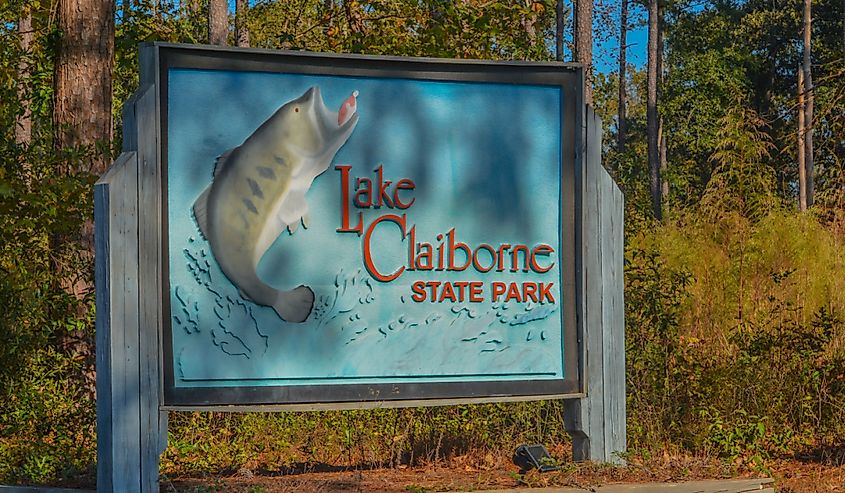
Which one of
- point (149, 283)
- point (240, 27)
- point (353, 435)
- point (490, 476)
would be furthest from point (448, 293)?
point (240, 27)

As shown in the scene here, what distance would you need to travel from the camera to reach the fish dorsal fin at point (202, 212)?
6.64m

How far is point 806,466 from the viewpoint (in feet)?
28.0

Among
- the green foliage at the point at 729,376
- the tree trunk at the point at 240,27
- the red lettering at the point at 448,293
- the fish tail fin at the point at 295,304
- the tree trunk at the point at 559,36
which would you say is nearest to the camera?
the fish tail fin at the point at 295,304

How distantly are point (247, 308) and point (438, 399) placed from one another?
4.67ft

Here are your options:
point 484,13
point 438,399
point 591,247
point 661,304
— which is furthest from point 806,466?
point 484,13

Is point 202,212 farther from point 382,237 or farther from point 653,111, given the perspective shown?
point 653,111

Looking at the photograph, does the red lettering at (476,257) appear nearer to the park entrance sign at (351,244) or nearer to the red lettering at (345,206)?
the park entrance sign at (351,244)

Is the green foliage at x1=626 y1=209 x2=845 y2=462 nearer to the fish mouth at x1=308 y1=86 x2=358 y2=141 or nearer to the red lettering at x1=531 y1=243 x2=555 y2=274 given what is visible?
the red lettering at x1=531 y1=243 x2=555 y2=274

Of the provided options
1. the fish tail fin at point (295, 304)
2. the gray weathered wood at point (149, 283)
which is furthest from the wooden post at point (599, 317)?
the gray weathered wood at point (149, 283)

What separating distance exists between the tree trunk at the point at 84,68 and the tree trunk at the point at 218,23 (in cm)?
664

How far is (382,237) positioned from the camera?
705 cm

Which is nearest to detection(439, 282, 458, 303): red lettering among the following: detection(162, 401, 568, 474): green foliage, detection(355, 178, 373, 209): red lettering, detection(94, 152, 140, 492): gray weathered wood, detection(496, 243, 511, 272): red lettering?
detection(496, 243, 511, 272): red lettering

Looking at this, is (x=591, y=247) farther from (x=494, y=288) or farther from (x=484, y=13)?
(x=484, y=13)

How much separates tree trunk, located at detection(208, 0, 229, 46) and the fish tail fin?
10.9 metres
